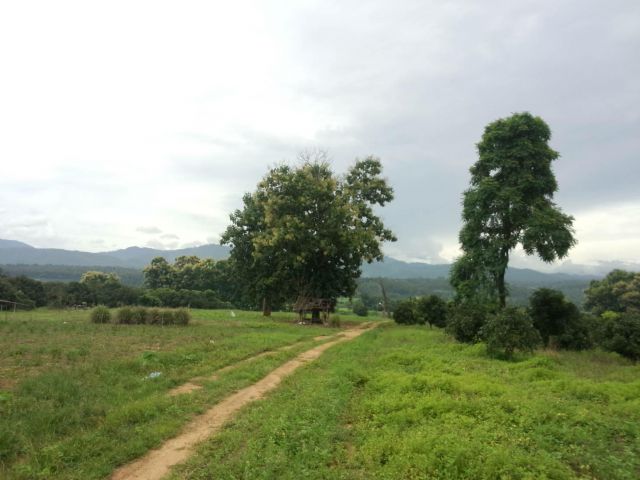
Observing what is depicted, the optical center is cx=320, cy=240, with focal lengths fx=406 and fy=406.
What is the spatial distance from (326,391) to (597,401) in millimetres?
6641

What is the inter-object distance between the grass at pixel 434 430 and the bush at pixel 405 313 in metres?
24.9

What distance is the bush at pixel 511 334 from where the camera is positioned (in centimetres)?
1591

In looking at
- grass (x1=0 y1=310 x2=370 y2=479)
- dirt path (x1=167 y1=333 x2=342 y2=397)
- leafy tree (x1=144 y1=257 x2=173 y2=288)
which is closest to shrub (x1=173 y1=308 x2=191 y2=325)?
grass (x1=0 y1=310 x2=370 y2=479)

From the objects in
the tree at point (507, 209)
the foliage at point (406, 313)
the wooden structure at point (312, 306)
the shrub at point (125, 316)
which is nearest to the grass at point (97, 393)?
the shrub at point (125, 316)

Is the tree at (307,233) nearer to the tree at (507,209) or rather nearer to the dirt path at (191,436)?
the tree at (507,209)

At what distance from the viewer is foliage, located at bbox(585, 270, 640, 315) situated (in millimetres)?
49000

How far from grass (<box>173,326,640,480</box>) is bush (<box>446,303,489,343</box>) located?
6813mm

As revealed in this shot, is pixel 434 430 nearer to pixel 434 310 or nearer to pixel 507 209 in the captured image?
pixel 507 209

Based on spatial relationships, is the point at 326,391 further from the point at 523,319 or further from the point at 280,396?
the point at 523,319

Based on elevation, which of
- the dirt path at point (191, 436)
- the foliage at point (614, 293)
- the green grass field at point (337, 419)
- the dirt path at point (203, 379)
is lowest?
the dirt path at point (203, 379)

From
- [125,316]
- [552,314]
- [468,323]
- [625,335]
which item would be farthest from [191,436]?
[125,316]

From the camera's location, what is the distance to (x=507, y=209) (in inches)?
926

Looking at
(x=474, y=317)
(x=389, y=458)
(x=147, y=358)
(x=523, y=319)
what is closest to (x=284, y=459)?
(x=389, y=458)

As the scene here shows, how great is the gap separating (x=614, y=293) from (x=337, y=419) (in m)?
56.7
